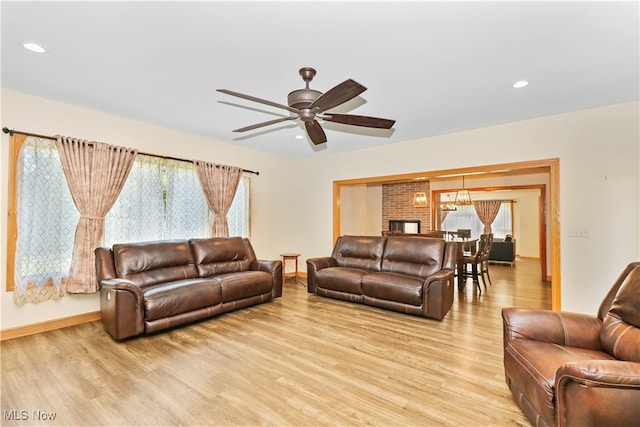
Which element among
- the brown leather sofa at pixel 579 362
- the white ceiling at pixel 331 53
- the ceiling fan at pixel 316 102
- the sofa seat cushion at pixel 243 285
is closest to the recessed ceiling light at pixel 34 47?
the white ceiling at pixel 331 53

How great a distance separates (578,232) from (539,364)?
9.53 ft

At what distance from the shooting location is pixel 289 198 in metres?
6.41

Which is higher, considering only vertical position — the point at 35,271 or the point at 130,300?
the point at 35,271

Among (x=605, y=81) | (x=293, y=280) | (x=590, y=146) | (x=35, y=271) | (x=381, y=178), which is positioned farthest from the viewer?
(x=293, y=280)

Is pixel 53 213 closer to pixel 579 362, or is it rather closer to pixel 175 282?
pixel 175 282

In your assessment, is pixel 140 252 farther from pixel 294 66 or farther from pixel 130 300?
pixel 294 66

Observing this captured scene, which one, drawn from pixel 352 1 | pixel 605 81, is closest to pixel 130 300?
pixel 352 1

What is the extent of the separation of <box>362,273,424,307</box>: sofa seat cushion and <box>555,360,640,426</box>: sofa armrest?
238cm

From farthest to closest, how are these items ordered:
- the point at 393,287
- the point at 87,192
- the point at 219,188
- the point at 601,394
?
the point at 219,188
the point at 393,287
the point at 87,192
the point at 601,394

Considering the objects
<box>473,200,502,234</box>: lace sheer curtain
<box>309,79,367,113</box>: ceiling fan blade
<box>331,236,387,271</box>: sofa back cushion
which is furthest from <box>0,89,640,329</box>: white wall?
<box>473,200,502,234</box>: lace sheer curtain

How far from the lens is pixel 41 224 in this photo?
3238 mm

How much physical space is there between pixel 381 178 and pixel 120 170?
160 inches

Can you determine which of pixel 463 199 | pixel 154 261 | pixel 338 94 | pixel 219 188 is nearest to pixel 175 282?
pixel 154 261

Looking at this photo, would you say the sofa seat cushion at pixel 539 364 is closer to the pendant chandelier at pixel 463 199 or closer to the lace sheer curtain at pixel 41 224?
the lace sheer curtain at pixel 41 224
